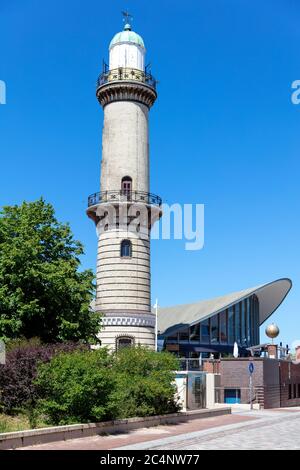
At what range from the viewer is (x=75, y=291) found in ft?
98.0

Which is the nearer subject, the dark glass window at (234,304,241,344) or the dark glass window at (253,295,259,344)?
the dark glass window at (234,304,241,344)

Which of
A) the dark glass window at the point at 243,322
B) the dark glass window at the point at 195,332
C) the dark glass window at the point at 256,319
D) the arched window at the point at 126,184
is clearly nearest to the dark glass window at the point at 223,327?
the dark glass window at the point at 195,332

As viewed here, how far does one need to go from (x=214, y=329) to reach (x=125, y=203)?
22856 millimetres

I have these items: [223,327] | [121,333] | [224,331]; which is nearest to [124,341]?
[121,333]

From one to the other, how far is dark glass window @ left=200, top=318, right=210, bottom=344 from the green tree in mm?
29437

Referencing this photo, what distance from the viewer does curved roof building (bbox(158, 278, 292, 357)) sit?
57.6 meters

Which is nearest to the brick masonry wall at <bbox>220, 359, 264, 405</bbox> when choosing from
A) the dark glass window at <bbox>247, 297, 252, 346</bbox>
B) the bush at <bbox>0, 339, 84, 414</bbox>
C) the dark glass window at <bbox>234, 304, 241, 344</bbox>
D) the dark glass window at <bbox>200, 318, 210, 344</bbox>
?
the bush at <bbox>0, 339, 84, 414</bbox>

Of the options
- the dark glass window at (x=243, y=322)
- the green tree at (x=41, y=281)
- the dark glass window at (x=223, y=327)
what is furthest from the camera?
the dark glass window at (x=243, y=322)

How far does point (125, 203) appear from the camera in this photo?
1671 inches

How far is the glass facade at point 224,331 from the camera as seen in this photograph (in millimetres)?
58344

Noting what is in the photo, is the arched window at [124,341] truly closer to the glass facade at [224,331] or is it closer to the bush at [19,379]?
the glass facade at [224,331]

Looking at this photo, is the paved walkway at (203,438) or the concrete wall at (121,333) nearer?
the paved walkway at (203,438)

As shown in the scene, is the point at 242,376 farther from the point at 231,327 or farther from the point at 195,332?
the point at 231,327

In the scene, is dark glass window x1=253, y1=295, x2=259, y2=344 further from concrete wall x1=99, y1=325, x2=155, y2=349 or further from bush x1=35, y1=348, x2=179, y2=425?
bush x1=35, y1=348, x2=179, y2=425
